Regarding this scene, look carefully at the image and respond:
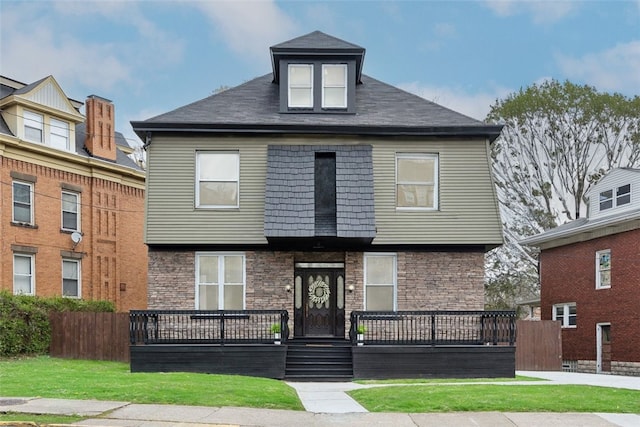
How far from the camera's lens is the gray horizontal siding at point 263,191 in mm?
19203

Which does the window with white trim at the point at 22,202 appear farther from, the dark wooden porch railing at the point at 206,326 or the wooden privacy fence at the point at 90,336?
the dark wooden porch railing at the point at 206,326

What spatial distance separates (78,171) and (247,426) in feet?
67.7

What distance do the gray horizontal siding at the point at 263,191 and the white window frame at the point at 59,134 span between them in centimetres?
945

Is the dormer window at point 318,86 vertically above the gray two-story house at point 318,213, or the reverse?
the dormer window at point 318,86

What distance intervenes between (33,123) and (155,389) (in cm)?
1737

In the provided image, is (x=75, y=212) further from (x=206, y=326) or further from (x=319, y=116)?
(x=319, y=116)

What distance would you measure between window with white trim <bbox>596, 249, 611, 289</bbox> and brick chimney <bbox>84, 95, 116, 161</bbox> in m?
19.6

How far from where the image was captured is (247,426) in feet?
32.1

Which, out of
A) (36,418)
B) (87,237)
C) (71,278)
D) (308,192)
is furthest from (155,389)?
(87,237)

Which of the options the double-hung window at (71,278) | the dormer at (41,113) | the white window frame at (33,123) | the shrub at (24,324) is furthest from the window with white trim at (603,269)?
the white window frame at (33,123)

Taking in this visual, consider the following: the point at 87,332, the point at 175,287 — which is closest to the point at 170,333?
the point at 175,287

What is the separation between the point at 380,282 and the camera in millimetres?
19609

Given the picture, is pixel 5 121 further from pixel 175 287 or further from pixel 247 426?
pixel 247 426

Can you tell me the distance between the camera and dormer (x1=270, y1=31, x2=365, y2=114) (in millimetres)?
20547
